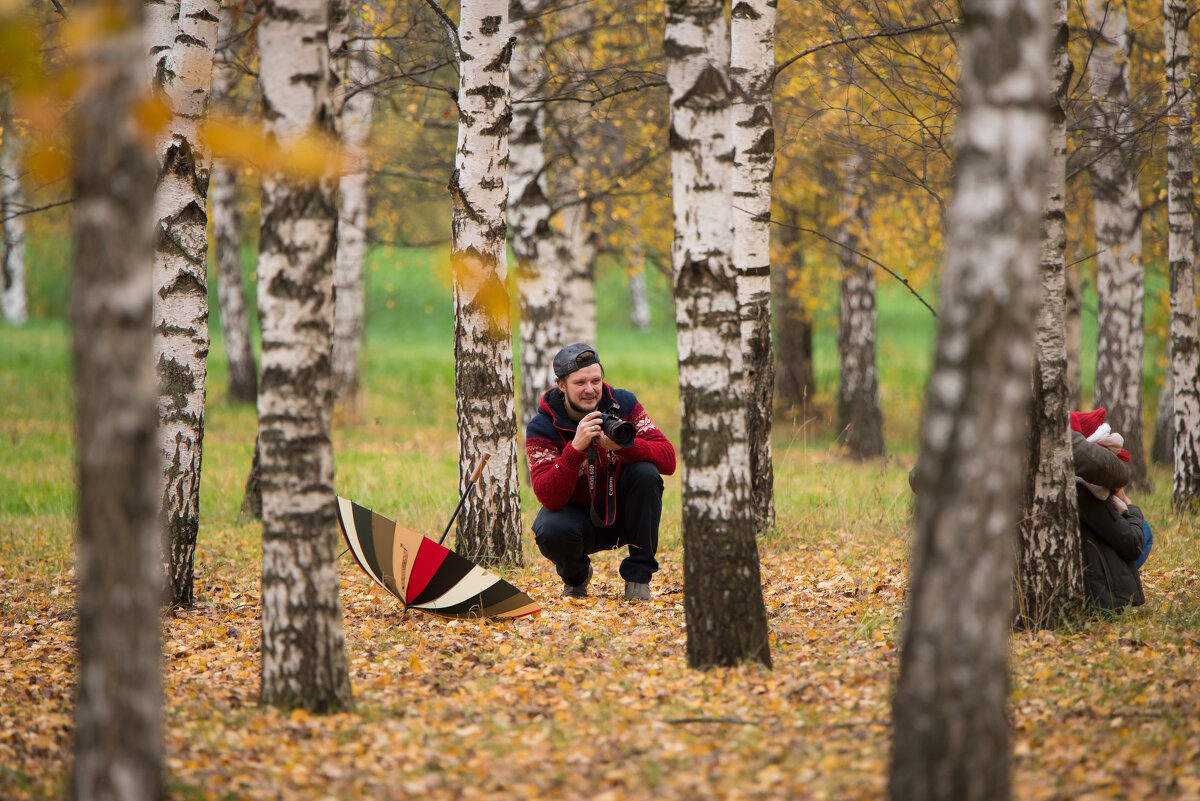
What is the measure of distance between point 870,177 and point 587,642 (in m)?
7.56

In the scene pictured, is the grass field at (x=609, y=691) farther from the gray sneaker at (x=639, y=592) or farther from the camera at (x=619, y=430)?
the camera at (x=619, y=430)

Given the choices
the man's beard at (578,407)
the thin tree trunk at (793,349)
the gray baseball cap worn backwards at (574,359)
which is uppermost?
the thin tree trunk at (793,349)

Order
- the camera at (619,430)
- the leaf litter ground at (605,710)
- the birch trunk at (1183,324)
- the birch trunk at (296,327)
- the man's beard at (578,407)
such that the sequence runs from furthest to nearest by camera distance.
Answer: the birch trunk at (1183,324) < the man's beard at (578,407) < the camera at (619,430) < the birch trunk at (296,327) < the leaf litter ground at (605,710)

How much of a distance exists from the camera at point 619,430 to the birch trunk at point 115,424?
2.61m

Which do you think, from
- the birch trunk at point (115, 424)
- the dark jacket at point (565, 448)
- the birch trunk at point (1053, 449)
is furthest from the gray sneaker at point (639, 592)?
the birch trunk at point (115, 424)

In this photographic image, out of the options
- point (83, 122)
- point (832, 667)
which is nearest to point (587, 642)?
point (832, 667)

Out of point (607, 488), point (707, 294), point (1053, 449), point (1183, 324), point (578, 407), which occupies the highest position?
point (1183, 324)

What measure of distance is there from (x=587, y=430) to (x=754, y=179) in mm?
2231

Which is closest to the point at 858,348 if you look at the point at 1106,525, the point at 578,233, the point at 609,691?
the point at 578,233

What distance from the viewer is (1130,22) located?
10.2m

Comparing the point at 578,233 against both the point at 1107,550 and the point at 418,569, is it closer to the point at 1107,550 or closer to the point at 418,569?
the point at 418,569

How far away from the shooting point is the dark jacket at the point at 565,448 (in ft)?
16.2

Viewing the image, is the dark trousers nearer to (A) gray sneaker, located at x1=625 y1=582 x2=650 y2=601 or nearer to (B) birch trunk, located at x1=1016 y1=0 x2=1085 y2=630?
(A) gray sneaker, located at x1=625 y1=582 x2=650 y2=601

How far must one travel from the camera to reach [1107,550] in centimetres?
443
